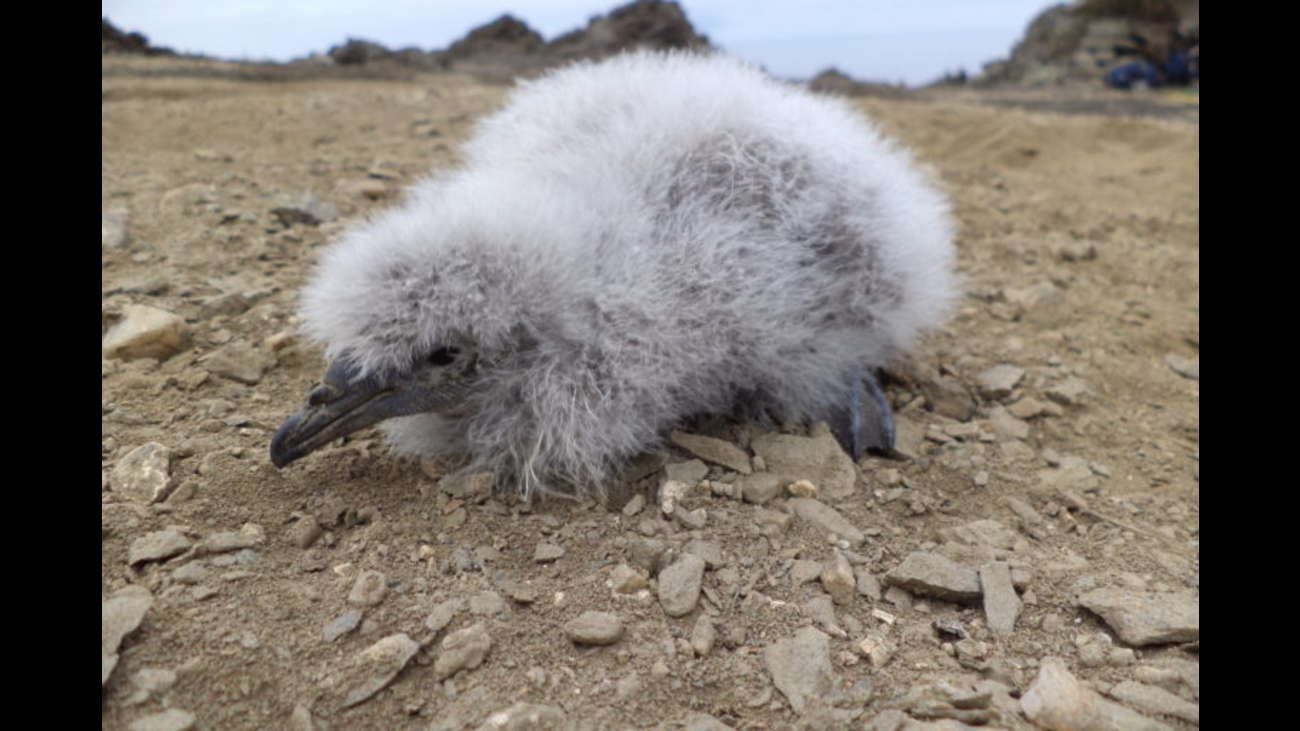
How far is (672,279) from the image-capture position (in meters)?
2.20

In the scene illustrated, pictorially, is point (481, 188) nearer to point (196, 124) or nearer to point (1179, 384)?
point (1179, 384)

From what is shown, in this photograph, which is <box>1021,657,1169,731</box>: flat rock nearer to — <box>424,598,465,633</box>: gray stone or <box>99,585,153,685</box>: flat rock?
<box>424,598,465,633</box>: gray stone

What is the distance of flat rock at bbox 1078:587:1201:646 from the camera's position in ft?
5.48

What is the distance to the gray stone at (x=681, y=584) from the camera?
1.75 m

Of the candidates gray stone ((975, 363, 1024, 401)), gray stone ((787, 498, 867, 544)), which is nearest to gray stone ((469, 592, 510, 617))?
gray stone ((787, 498, 867, 544))

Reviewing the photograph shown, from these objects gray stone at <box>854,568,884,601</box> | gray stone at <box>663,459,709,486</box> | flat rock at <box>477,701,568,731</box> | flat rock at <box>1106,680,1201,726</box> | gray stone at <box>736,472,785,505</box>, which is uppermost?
gray stone at <box>663,459,709,486</box>

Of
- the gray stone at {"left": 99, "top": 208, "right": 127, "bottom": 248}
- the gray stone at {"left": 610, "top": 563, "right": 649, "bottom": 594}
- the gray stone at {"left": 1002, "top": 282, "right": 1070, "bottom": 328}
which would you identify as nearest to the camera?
the gray stone at {"left": 610, "top": 563, "right": 649, "bottom": 594}

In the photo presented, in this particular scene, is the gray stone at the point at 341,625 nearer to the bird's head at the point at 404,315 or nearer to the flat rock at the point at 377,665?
the flat rock at the point at 377,665

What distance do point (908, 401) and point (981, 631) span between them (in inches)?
42.5

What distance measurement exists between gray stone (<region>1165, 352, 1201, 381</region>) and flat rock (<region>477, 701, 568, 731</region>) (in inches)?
99.9

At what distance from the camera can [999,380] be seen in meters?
2.89

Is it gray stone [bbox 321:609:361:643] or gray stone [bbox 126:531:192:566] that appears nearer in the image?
gray stone [bbox 321:609:361:643]

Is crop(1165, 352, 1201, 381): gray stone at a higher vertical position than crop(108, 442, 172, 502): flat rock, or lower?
higher

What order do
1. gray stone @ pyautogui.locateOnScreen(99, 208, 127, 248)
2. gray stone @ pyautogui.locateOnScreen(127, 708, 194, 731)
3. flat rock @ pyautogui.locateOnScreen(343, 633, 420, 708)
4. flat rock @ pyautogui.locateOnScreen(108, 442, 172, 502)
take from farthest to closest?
1. gray stone @ pyautogui.locateOnScreen(99, 208, 127, 248)
2. flat rock @ pyautogui.locateOnScreen(108, 442, 172, 502)
3. flat rock @ pyautogui.locateOnScreen(343, 633, 420, 708)
4. gray stone @ pyautogui.locateOnScreen(127, 708, 194, 731)
